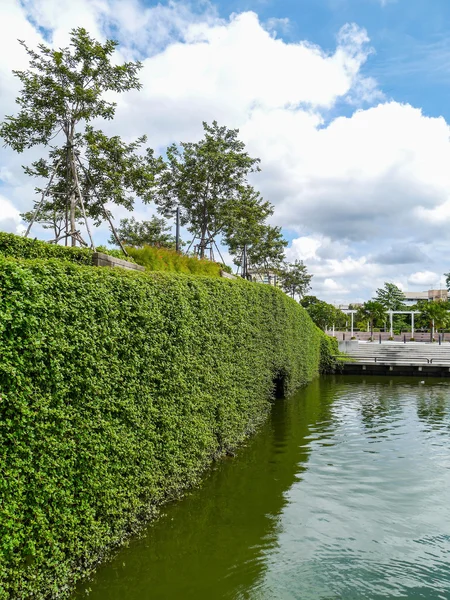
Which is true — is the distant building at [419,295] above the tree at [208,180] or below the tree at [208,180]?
above

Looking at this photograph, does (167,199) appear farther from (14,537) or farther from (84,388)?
(14,537)

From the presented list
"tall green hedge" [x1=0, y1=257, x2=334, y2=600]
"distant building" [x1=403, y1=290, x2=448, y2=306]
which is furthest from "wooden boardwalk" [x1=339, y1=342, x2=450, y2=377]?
"distant building" [x1=403, y1=290, x2=448, y2=306]

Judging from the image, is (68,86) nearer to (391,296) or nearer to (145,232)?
(145,232)

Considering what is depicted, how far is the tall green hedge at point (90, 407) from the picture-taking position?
4422mm

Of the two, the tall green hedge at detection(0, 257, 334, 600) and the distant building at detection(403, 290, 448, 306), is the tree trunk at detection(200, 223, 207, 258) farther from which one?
the distant building at detection(403, 290, 448, 306)

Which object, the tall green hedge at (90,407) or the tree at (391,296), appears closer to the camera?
the tall green hedge at (90,407)

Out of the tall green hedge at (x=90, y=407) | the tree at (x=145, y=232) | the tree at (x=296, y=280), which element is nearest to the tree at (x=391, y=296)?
the tree at (x=296, y=280)

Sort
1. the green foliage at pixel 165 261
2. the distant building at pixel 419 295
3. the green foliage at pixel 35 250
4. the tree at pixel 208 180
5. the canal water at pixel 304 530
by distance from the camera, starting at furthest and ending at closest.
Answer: the distant building at pixel 419 295, the tree at pixel 208 180, the green foliage at pixel 165 261, the green foliage at pixel 35 250, the canal water at pixel 304 530

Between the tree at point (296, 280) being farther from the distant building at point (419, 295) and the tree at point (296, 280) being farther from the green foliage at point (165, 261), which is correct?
the distant building at point (419, 295)

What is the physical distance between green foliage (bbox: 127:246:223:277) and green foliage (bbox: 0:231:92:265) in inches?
123

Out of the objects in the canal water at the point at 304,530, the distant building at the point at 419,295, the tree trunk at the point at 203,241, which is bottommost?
the canal water at the point at 304,530

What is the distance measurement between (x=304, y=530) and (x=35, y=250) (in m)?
6.01

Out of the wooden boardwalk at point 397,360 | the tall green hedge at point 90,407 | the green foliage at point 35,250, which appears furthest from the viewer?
the wooden boardwalk at point 397,360

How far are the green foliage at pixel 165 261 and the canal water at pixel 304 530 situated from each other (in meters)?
4.96
